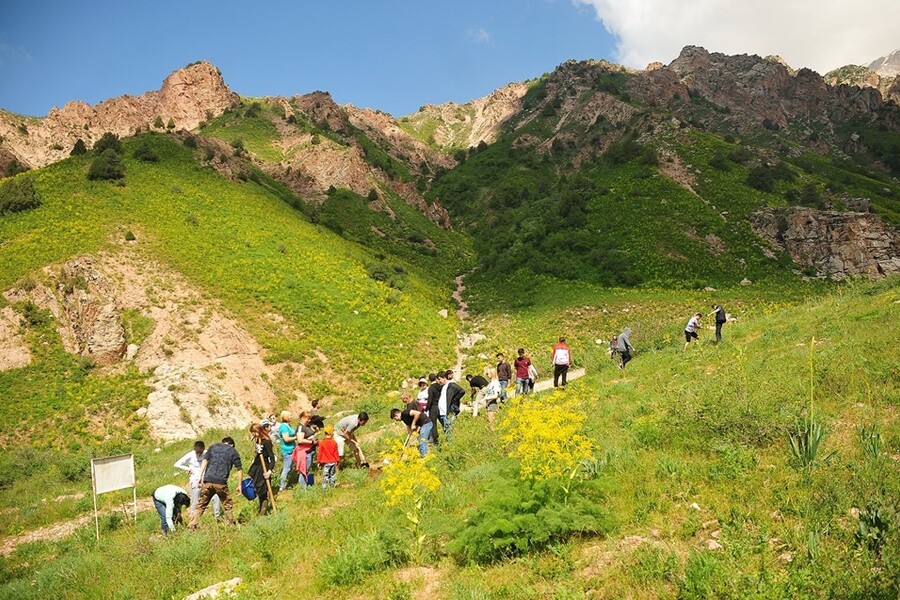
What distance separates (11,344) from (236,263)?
1361 cm

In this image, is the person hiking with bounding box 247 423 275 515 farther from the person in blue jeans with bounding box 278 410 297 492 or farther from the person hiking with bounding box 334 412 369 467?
the person hiking with bounding box 334 412 369 467

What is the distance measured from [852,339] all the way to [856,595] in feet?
32.3

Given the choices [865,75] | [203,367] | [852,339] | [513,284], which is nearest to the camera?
[852,339]

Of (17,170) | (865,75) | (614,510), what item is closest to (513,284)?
(614,510)

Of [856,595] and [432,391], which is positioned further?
[432,391]

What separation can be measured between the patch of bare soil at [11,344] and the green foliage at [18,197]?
11.8 m

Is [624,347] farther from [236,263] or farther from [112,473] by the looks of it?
[236,263]

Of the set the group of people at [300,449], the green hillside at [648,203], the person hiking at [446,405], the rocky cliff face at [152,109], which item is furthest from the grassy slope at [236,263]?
the rocky cliff face at [152,109]

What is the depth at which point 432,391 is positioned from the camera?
541 inches

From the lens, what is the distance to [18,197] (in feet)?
A: 113

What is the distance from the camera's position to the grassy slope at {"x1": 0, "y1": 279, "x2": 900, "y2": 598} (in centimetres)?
486

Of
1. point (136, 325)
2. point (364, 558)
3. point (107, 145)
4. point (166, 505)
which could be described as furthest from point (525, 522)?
point (107, 145)

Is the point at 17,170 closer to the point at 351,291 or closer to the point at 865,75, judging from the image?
the point at 351,291

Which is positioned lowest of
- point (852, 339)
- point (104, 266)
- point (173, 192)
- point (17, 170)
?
point (852, 339)
